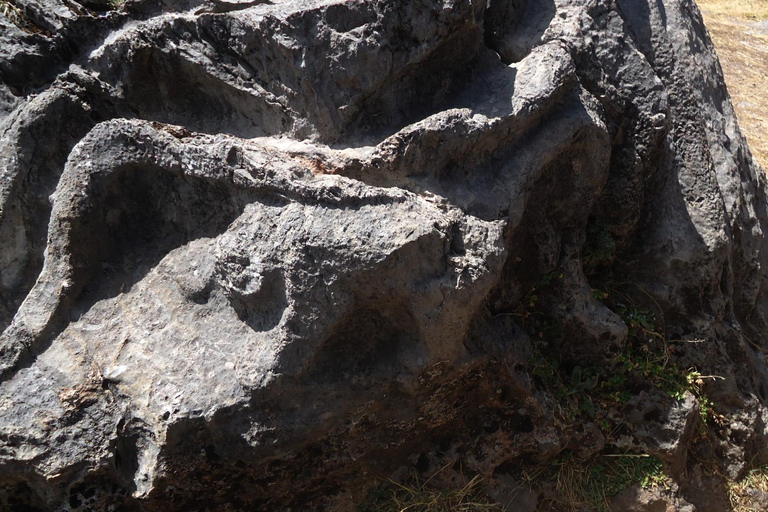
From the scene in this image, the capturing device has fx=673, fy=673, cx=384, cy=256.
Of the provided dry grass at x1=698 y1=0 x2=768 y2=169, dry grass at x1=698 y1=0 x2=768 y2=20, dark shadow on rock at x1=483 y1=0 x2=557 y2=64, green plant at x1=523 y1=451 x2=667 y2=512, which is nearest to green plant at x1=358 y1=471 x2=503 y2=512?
green plant at x1=523 y1=451 x2=667 y2=512

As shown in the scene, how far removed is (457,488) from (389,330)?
90 cm

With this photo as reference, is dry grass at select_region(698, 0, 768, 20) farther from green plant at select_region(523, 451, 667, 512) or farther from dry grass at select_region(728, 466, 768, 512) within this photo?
green plant at select_region(523, 451, 667, 512)

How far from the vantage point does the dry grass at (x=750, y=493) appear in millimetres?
3666

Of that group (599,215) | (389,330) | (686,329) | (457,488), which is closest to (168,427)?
(389,330)

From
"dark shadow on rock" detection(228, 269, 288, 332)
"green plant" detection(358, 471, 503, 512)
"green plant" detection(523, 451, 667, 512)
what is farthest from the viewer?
"green plant" detection(523, 451, 667, 512)

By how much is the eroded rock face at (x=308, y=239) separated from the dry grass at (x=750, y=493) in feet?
1.29

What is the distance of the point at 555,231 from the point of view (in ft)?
10.8

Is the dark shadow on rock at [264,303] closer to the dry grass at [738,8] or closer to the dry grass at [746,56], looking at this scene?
the dry grass at [746,56]

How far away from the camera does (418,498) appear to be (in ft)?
10.1

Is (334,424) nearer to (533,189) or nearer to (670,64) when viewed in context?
(533,189)

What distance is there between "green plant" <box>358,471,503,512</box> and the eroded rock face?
9cm

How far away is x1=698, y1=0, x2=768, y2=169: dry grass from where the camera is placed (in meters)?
6.92

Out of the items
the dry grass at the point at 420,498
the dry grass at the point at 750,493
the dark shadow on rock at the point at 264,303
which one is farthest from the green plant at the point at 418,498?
the dry grass at the point at 750,493

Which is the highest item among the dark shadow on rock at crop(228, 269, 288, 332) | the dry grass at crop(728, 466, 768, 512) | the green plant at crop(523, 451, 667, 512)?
the dark shadow on rock at crop(228, 269, 288, 332)
